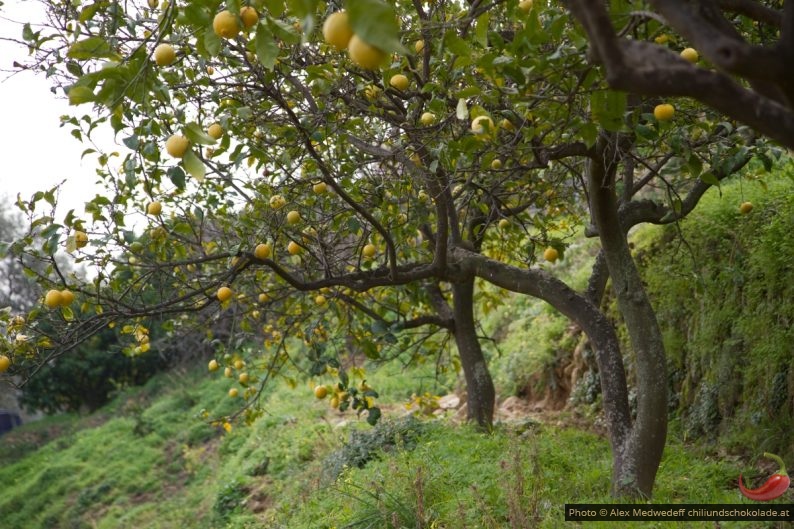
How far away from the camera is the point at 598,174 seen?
3.45 m

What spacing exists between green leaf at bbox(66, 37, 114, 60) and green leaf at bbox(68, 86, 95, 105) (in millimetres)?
190

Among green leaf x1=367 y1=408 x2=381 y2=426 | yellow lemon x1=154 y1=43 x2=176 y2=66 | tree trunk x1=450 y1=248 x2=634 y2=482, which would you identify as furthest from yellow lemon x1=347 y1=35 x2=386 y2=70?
green leaf x1=367 y1=408 x2=381 y2=426

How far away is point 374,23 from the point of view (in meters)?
1.14

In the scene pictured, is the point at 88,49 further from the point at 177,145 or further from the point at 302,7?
the point at 302,7

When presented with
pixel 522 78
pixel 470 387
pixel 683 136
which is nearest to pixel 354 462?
pixel 470 387

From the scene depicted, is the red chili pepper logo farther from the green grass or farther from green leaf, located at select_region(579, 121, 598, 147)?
green leaf, located at select_region(579, 121, 598, 147)


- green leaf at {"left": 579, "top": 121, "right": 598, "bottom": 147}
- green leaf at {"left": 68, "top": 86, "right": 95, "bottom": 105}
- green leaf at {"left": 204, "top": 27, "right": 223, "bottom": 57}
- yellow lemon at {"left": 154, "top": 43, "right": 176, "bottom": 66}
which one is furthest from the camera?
green leaf at {"left": 579, "top": 121, "right": 598, "bottom": 147}

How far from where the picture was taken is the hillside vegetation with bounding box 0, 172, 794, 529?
380 cm

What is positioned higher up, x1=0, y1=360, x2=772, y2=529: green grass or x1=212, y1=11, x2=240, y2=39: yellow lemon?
x1=212, y1=11, x2=240, y2=39: yellow lemon

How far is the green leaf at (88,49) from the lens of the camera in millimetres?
1918

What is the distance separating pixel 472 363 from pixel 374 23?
4462 mm

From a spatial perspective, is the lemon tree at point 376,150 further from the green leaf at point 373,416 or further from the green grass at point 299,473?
the green grass at point 299,473

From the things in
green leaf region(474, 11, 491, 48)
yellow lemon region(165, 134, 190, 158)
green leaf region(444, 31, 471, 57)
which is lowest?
yellow lemon region(165, 134, 190, 158)

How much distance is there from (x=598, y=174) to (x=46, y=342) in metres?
2.73
